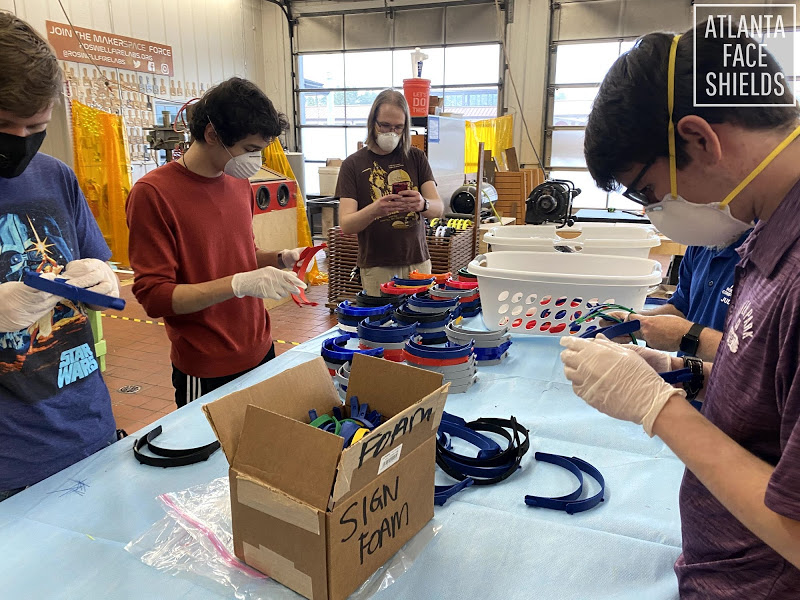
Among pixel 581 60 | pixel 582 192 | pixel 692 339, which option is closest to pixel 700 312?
pixel 692 339

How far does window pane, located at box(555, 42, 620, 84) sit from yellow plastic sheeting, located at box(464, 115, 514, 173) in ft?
3.58

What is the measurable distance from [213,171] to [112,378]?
263 cm

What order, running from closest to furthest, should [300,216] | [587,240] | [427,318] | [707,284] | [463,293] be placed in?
[707,284] < [427,318] < [463,293] < [587,240] < [300,216]

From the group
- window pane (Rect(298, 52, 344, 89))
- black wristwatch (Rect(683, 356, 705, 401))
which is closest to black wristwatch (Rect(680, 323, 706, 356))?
black wristwatch (Rect(683, 356, 705, 401))

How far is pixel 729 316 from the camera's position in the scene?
79 centimetres

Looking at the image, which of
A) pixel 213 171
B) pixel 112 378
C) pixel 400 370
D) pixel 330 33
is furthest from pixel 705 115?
pixel 330 33

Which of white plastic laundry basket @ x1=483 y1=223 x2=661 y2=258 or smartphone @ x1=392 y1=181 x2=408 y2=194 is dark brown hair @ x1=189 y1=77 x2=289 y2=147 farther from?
white plastic laundry basket @ x1=483 y1=223 x2=661 y2=258

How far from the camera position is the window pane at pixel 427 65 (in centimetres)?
896

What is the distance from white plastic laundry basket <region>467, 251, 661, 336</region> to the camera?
188 cm

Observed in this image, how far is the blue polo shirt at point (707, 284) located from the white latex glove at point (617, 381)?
0.60m

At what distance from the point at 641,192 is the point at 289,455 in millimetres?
713

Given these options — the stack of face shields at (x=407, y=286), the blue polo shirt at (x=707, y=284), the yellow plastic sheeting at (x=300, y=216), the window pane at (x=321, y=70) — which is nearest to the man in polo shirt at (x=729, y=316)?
the blue polo shirt at (x=707, y=284)

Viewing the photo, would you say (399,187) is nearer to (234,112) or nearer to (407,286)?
(407,286)

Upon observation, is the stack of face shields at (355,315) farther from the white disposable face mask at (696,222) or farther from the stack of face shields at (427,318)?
the white disposable face mask at (696,222)
